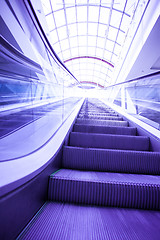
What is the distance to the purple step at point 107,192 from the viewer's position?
1.29m

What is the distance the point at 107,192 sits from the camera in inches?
51.7

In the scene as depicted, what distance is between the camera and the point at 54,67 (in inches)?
104

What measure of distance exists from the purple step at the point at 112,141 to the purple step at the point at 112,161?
16.7 inches

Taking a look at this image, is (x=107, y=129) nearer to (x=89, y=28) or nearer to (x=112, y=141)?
(x=112, y=141)

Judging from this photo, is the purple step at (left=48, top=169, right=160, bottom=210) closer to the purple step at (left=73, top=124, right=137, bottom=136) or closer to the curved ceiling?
the purple step at (left=73, top=124, right=137, bottom=136)

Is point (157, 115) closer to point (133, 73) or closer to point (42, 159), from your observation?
point (42, 159)

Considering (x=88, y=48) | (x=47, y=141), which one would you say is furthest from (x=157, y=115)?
(x=88, y=48)

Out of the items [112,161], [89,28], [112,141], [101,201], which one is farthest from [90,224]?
[89,28]

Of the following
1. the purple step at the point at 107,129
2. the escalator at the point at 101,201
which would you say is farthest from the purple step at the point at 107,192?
the purple step at the point at 107,129

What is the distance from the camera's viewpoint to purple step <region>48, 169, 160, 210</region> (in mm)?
1286

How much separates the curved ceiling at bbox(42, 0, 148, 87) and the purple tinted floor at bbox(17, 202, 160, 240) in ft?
34.4

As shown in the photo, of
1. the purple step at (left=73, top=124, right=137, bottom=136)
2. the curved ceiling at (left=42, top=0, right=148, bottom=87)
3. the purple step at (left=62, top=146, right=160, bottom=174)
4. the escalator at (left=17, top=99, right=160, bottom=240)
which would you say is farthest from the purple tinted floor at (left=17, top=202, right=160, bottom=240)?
the curved ceiling at (left=42, top=0, right=148, bottom=87)

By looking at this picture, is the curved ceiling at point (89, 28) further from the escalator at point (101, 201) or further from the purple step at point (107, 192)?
the purple step at point (107, 192)

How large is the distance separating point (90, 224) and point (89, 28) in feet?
61.9
